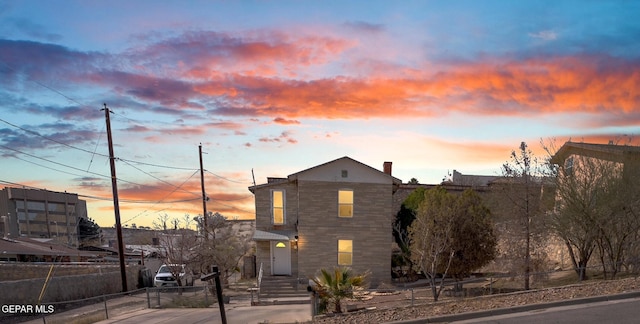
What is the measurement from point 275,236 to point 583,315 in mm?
18321

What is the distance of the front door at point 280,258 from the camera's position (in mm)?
27094

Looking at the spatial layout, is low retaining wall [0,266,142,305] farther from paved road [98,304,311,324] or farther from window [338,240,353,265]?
window [338,240,353,265]

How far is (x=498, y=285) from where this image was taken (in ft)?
71.4

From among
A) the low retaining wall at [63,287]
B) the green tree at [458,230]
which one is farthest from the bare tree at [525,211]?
the low retaining wall at [63,287]

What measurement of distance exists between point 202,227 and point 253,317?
16785 millimetres

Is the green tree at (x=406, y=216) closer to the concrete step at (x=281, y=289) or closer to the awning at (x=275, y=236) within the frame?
the awning at (x=275, y=236)

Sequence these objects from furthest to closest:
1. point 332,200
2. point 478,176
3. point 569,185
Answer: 1. point 478,176
2. point 332,200
3. point 569,185

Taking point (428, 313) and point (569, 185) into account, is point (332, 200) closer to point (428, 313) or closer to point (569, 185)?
point (569, 185)

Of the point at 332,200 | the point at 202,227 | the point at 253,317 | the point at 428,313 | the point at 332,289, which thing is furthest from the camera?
the point at 202,227

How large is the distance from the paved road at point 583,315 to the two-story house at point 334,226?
15.9 metres

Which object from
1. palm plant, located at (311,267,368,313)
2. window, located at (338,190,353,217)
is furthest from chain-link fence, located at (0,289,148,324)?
window, located at (338,190,353,217)

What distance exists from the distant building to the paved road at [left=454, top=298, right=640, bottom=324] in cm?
10403

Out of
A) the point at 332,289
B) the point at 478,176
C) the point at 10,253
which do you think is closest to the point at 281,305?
the point at 332,289

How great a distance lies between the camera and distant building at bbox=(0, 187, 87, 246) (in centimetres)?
10006
